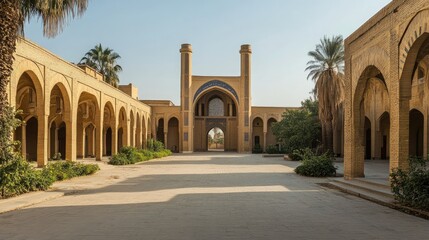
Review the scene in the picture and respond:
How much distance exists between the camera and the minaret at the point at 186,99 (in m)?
48.2

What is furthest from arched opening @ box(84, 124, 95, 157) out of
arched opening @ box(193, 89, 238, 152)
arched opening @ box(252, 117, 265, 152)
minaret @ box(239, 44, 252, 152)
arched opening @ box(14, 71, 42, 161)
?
arched opening @ box(252, 117, 265, 152)

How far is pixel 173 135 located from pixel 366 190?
4154cm

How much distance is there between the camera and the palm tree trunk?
9945 millimetres

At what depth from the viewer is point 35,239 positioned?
5.85 metres

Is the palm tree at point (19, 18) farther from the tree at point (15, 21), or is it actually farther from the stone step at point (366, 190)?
the stone step at point (366, 190)

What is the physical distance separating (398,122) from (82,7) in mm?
9384

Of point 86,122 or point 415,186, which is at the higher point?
point 86,122

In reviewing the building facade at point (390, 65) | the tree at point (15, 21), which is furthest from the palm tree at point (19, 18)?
the building facade at point (390, 65)

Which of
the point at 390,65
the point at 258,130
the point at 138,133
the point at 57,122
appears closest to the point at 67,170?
the point at 390,65

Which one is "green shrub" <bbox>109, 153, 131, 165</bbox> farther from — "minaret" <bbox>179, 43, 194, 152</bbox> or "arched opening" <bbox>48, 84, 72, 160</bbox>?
"minaret" <bbox>179, 43, 194, 152</bbox>

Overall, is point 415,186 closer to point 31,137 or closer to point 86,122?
point 31,137

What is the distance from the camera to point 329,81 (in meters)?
27.9

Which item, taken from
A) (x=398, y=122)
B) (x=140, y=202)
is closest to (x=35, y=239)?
(x=140, y=202)

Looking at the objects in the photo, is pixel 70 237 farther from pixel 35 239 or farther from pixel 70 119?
pixel 70 119
